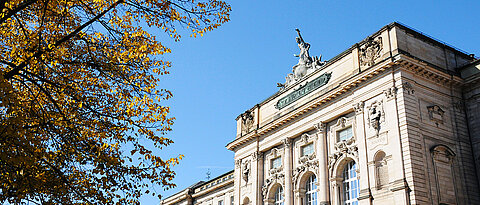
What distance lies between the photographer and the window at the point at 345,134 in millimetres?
31222

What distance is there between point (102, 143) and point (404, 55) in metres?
19.9

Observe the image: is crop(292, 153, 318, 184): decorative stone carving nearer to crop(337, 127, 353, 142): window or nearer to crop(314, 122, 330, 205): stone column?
crop(314, 122, 330, 205): stone column

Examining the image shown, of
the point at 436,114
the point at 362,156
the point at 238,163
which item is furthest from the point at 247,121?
the point at 436,114

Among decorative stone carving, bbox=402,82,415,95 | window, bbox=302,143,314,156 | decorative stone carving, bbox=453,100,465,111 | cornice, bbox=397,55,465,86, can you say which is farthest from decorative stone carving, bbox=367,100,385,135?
window, bbox=302,143,314,156

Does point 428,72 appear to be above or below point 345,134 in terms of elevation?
above

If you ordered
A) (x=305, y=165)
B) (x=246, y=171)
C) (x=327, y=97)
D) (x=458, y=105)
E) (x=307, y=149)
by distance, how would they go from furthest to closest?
(x=246, y=171), (x=307, y=149), (x=305, y=165), (x=327, y=97), (x=458, y=105)

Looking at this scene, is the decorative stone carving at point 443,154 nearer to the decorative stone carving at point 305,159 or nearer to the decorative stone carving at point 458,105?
the decorative stone carving at point 458,105

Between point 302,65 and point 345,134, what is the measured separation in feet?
29.9

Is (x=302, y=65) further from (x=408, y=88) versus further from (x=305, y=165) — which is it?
(x=408, y=88)

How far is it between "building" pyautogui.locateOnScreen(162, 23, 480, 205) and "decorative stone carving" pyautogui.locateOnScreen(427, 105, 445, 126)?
0.20ft

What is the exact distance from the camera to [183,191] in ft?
199

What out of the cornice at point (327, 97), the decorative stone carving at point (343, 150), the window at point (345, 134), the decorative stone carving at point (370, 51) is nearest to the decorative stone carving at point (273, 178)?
the cornice at point (327, 97)

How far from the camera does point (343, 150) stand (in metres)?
30.9

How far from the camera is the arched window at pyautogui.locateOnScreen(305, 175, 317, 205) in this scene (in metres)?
33.3
